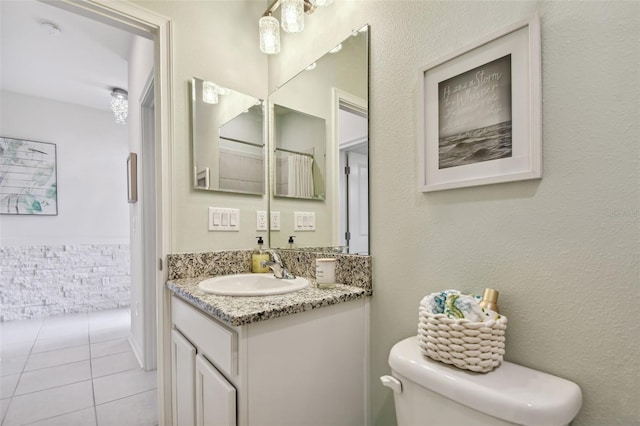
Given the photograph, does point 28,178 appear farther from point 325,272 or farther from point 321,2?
point 325,272

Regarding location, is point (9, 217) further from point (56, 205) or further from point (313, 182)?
point (313, 182)

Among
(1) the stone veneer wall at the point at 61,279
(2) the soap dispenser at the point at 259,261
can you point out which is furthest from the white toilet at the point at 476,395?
(1) the stone veneer wall at the point at 61,279

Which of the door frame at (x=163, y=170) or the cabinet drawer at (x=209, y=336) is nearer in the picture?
the cabinet drawer at (x=209, y=336)

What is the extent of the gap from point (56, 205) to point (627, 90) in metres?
Answer: 4.84

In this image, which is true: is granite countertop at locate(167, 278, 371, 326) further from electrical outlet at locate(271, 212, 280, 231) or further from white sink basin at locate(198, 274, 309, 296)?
electrical outlet at locate(271, 212, 280, 231)

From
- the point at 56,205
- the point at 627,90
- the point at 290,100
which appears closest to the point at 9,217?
the point at 56,205

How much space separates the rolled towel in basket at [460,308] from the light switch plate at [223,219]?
114 centimetres

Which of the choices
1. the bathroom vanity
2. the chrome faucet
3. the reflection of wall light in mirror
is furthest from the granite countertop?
the reflection of wall light in mirror

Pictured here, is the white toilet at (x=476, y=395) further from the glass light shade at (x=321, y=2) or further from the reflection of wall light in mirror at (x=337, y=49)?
the glass light shade at (x=321, y=2)

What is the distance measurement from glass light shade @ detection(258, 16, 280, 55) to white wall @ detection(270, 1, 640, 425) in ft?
2.33

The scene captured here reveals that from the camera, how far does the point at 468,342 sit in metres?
0.71

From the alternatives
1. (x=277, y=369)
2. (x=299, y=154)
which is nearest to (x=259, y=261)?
(x=299, y=154)

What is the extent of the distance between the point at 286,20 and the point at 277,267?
3.77ft

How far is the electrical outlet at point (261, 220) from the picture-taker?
1740mm
